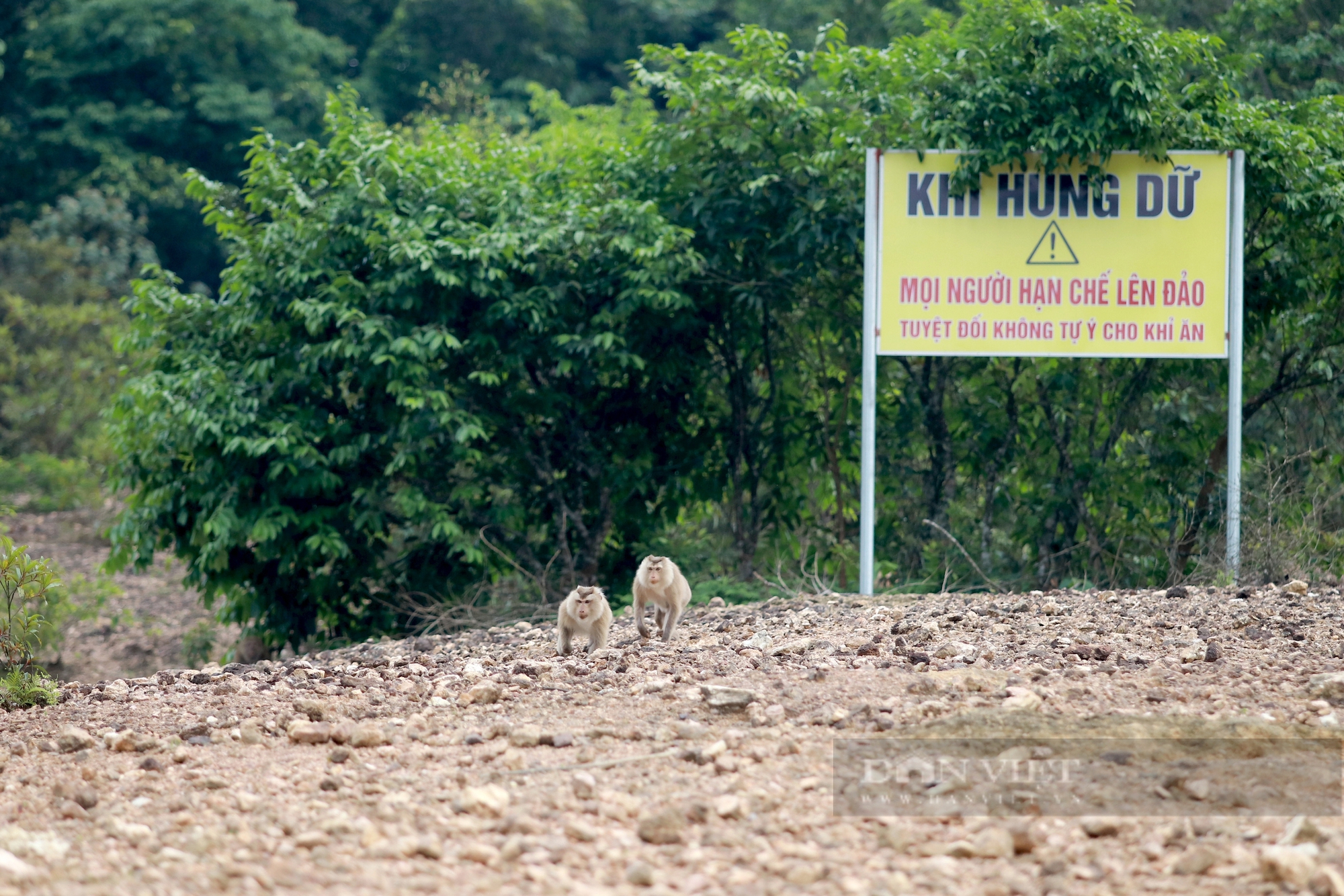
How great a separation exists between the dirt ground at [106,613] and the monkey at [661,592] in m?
5.85

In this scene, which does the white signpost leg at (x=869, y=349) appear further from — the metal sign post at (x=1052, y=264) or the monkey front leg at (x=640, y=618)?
the monkey front leg at (x=640, y=618)

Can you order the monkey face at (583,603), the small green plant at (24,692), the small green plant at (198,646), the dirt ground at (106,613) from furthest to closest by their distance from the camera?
the dirt ground at (106,613) → the small green plant at (198,646) → the monkey face at (583,603) → the small green plant at (24,692)

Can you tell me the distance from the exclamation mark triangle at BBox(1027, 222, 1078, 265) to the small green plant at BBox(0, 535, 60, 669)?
6.24 m

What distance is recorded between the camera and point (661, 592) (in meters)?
6.11

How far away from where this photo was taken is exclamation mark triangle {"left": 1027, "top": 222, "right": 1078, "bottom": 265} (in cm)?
843

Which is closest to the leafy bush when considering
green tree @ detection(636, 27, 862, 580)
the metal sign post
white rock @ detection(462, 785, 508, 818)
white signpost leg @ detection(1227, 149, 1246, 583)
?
green tree @ detection(636, 27, 862, 580)

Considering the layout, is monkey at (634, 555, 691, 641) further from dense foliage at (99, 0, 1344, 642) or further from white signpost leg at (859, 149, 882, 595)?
dense foliage at (99, 0, 1344, 642)

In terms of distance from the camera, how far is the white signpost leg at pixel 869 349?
8.31 meters

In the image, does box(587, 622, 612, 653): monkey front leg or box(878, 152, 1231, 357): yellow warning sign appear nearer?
box(587, 622, 612, 653): monkey front leg

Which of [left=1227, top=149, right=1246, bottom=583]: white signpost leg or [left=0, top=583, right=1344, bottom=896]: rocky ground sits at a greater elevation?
[left=1227, top=149, right=1246, bottom=583]: white signpost leg

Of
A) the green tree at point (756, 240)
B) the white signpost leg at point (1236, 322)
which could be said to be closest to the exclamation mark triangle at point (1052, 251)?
the white signpost leg at point (1236, 322)

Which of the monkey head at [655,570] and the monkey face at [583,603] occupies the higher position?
the monkey head at [655,570]

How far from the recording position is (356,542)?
9523 mm

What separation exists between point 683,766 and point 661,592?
2.28 meters
